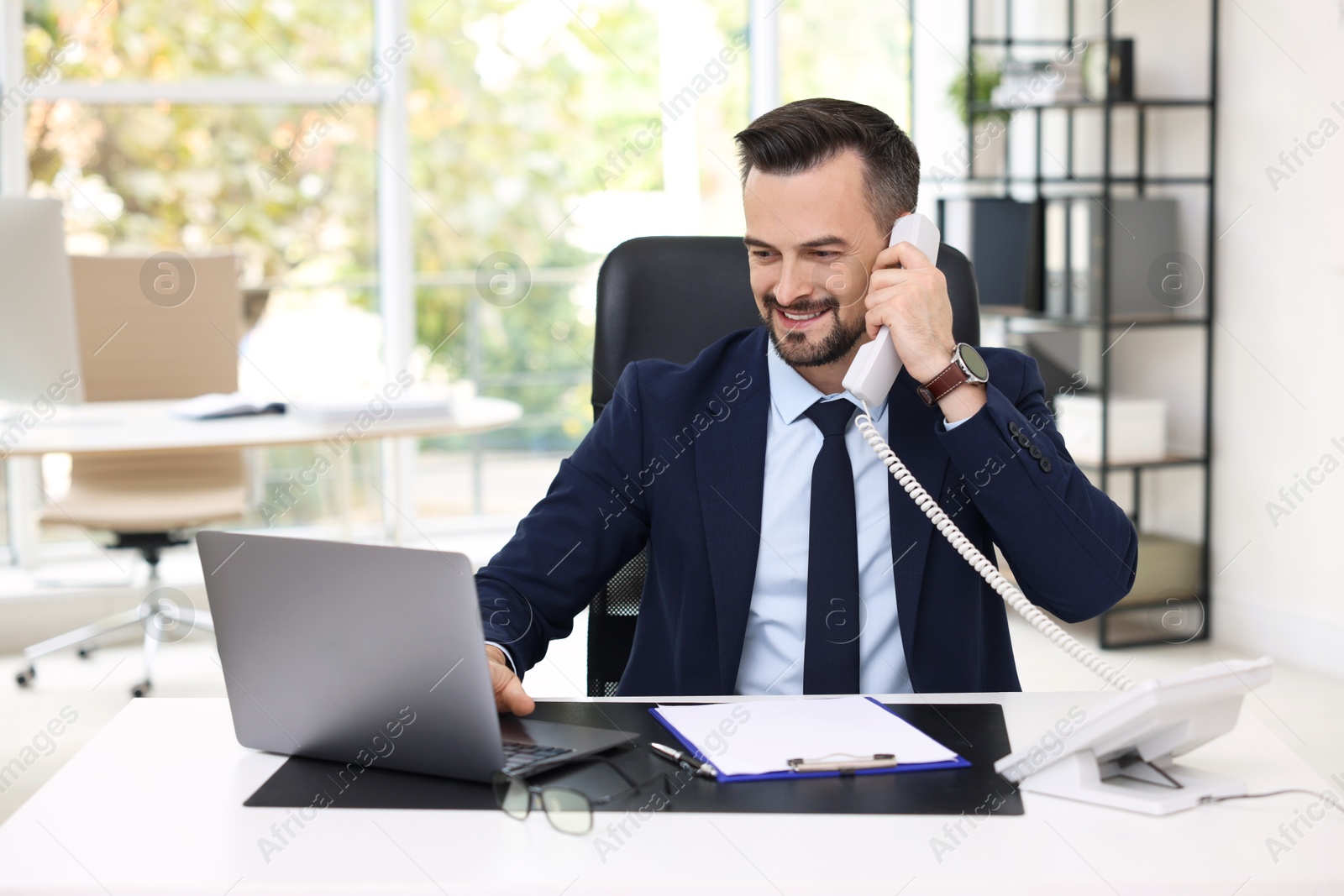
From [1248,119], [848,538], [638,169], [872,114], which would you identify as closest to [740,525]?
[848,538]

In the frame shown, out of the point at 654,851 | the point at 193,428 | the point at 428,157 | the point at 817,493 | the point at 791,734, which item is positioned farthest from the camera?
the point at 428,157

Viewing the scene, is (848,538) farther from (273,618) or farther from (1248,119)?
Answer: (1248,119)

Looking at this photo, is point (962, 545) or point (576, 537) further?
point (576, 537)

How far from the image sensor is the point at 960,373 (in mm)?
1387

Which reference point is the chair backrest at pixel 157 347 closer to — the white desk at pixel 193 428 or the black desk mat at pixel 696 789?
the white desk at pixel 193 428

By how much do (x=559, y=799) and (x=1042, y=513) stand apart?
0.65 meters

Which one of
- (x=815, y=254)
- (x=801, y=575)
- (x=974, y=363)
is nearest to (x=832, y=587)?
(x=801, y=575)

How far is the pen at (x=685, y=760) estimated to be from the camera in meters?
1.05

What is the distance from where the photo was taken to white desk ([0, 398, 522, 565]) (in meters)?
2.83

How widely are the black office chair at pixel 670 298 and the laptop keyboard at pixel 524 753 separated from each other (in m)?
0.54

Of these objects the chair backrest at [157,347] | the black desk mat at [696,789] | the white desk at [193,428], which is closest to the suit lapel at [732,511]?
the black desk mat at [696,789]

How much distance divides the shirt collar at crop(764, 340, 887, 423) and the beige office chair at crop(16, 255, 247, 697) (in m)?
2.17

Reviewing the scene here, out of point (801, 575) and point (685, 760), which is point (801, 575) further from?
point (685, 760)

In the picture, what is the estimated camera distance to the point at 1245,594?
11.5 ft
